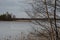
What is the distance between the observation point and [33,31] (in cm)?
421

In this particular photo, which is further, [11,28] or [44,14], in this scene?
[11,28]

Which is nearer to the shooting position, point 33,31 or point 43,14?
point 43,14

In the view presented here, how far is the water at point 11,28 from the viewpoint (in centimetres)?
493

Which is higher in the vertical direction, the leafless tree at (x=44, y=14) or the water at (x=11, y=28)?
the leafless tree at (x=44, y=14)

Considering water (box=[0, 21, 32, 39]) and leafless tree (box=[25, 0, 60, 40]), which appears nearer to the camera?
leafless tree (box=[25, 0, 60, 40])

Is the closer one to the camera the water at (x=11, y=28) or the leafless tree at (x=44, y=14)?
the leafless tree at (x=44, y=14)

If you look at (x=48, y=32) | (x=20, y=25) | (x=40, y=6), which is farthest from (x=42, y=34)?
(x=20, y=25)

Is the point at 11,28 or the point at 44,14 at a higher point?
the point at 44,14

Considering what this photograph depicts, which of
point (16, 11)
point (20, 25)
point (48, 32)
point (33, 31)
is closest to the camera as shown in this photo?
point (48, 32)

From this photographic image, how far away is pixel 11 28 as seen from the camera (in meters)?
5.33

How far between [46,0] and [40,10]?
206 mm

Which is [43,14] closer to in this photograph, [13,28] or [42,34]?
[42,34]

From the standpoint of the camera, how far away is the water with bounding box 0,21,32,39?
493cm

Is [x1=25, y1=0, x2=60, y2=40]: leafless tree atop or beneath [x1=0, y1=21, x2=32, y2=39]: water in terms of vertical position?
atop
